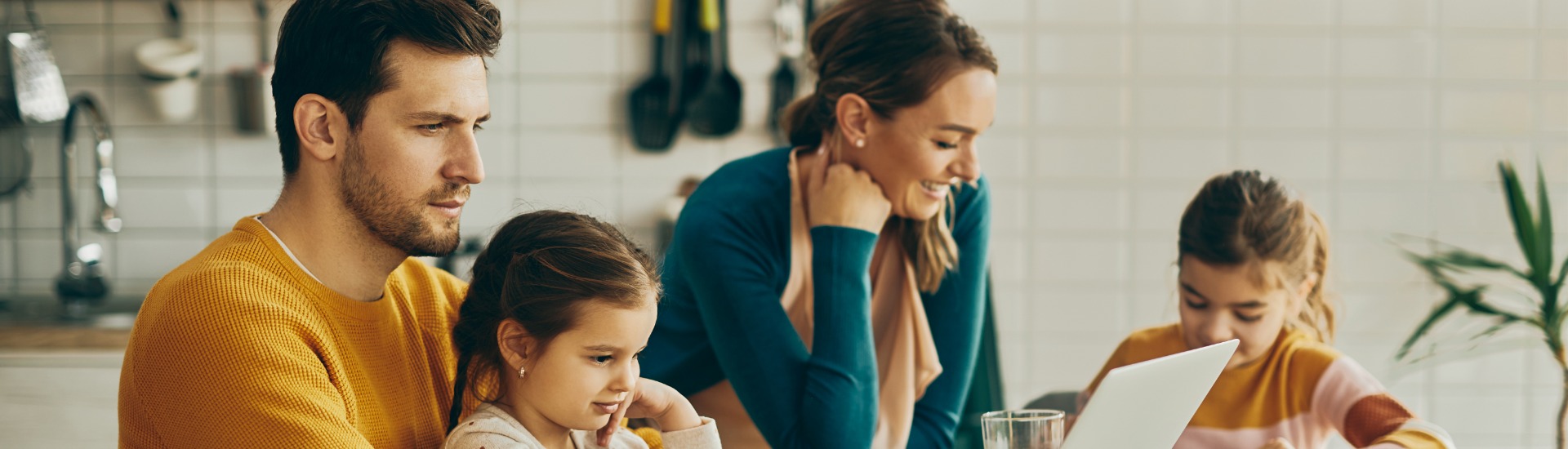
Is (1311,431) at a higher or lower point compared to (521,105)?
lower

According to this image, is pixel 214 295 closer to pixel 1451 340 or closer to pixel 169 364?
pixel 169 364

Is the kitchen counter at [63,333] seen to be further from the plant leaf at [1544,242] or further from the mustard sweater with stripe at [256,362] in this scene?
the plant leaf at [1544,242]

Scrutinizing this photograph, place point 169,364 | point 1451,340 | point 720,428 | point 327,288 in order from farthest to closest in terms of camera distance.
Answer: point 1451,340 → point 720,428 → point 327,288 → point 169,364

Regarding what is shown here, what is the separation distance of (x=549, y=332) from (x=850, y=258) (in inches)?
16.7

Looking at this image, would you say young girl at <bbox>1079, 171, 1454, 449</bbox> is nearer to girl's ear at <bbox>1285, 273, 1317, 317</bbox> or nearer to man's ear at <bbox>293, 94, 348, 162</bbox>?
girl's ear at <bbox>1285, 273, 1317, 317</bbox>

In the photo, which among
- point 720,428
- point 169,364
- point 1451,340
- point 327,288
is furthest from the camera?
point 1451,340

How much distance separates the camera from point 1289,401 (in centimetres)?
147

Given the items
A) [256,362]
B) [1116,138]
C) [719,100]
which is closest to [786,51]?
[719,100]

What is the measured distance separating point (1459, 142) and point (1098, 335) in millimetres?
976

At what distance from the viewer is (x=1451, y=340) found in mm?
2682

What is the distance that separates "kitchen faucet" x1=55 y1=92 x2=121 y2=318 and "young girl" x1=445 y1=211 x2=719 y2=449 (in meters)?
1.91


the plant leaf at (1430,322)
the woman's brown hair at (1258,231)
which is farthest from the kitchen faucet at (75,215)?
the plant leaf at (1430,322)

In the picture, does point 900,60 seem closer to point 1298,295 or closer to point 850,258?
point 850,258

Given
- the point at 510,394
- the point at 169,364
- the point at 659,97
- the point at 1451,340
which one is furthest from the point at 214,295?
the point at 1451,340
